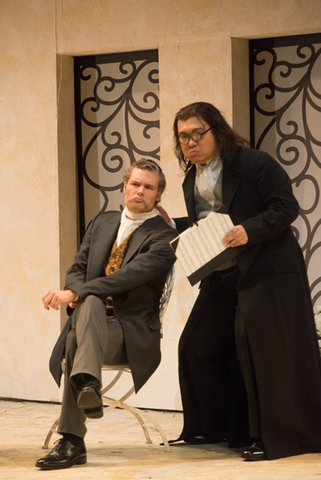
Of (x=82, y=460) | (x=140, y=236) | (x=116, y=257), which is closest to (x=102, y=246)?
(x=116, y=257)

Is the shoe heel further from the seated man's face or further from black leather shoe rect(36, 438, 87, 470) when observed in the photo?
the seated man's face

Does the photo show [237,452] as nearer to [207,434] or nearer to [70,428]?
[207,434]

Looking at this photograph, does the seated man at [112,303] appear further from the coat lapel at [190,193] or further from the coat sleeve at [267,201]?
the coat sleeve at [267,201]

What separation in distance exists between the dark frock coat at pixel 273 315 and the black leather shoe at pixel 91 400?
2.42 ft

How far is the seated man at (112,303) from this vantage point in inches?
130

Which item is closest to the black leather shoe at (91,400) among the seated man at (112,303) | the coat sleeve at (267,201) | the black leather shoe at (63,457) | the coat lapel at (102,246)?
the seated man at (112,303)

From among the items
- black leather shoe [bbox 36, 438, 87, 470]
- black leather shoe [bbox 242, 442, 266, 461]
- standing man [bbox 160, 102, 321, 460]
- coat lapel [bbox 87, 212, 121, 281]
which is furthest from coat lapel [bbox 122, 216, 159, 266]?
black leather shoe [bbox 242, 442, 266, 461]

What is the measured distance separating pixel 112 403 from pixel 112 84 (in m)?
2.41

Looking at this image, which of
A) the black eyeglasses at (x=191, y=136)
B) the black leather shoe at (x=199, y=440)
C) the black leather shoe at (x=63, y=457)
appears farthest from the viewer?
the black leather shoe at (x=199, y=440)

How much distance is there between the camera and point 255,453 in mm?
3410

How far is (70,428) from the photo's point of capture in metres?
3.33

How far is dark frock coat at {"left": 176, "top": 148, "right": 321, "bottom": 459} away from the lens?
3.41m

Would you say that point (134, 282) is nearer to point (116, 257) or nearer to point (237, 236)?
point (116, 257)

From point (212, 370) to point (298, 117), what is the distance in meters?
1.79
